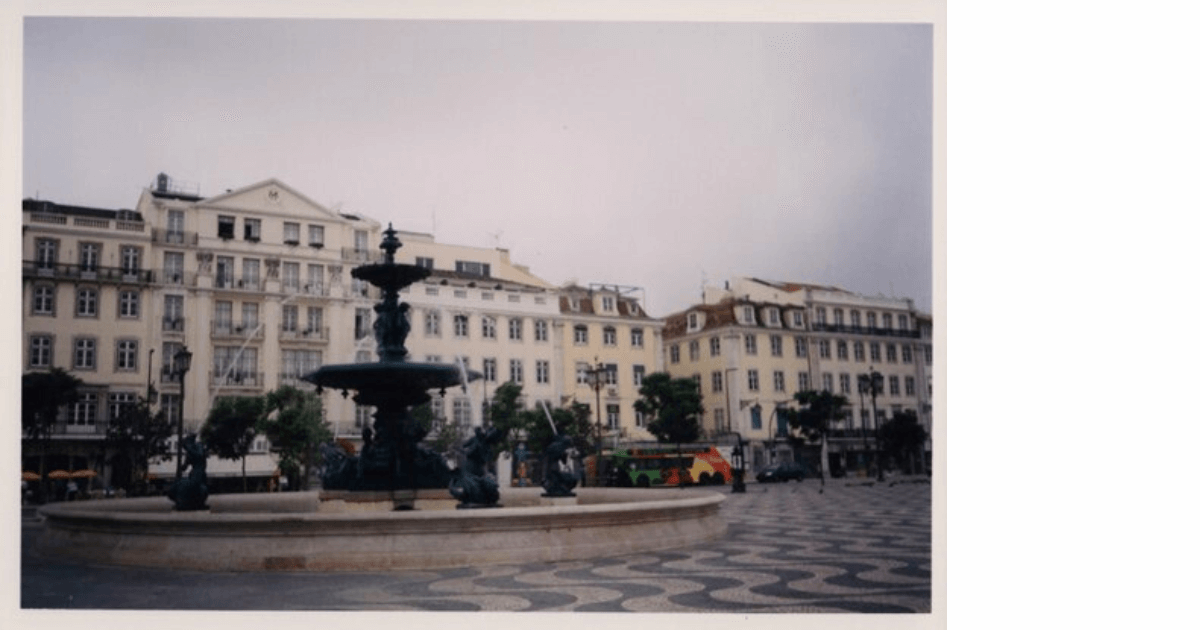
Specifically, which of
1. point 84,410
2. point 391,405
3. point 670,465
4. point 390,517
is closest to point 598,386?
point 670,465

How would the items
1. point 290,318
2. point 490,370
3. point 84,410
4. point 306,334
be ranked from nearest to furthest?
point 84,410 < point 290,318 < point 306,334 < point 490,370

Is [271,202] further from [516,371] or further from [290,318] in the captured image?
[516,371]

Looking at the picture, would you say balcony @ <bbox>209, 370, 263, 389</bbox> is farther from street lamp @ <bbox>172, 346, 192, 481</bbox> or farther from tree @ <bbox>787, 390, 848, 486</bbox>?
tree @ <bbox>787, 390, 848, 486</bbox>

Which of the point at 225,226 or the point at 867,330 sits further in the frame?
the point at 225,226

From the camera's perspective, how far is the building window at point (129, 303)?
1084 cm

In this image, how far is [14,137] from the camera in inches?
351

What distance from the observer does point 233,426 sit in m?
12.0

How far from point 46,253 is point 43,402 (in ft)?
4.55

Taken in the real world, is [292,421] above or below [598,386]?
below

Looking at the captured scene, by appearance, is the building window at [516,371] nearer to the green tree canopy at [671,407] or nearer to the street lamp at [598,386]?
the street lamp at [598,386]

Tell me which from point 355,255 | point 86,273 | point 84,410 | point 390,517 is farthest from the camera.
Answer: point 355,255

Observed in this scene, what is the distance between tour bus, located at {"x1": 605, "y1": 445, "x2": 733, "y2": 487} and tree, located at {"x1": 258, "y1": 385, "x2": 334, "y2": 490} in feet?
11.5

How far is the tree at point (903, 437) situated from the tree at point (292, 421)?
642 centimetres

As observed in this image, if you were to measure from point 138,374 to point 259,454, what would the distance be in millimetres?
1989
